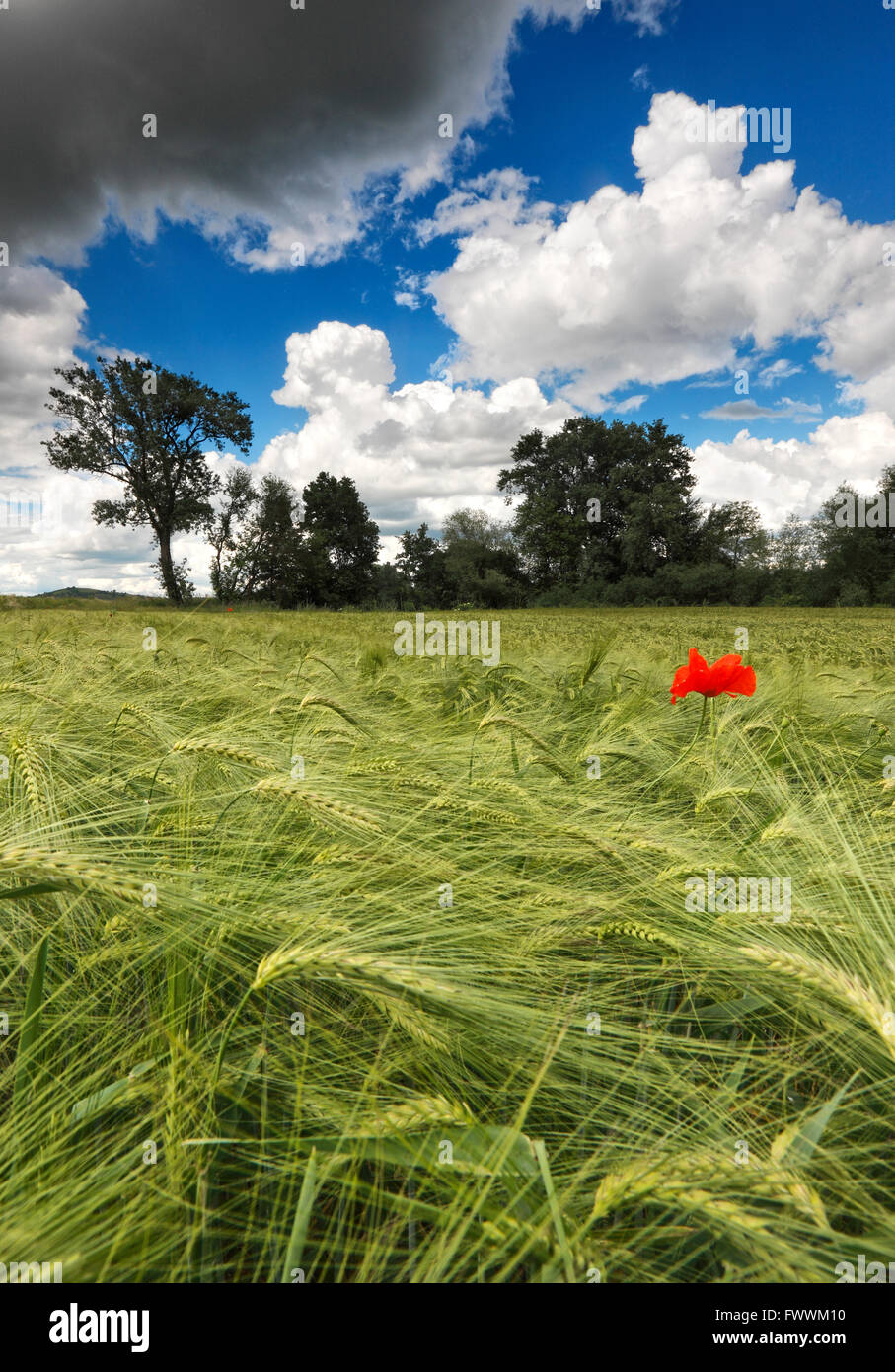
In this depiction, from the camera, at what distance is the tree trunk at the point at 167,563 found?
3262 centimetres

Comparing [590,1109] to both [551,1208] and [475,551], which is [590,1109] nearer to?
[551,1208]

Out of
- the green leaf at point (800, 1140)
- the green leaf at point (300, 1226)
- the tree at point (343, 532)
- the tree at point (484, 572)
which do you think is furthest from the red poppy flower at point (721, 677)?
the tree at point (343, 532)

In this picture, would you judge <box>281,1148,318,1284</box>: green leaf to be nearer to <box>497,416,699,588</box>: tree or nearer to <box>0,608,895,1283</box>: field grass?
<box>0,608,895,1283</box>: field grass

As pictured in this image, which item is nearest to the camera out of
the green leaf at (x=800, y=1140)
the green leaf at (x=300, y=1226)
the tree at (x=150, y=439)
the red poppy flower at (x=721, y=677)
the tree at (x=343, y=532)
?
the green leaf at (x=300, y=1226)

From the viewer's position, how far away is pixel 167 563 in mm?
32969

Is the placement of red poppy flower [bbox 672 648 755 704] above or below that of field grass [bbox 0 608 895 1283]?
above

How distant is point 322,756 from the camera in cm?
191

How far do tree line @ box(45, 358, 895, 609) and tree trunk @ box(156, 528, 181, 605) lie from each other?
89mm

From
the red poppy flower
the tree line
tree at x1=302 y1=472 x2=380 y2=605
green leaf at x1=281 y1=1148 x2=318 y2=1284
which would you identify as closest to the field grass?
green leaf at x1=281 y1=1148 x2=318 y2=1284

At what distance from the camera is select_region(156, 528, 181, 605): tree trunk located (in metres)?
32.6

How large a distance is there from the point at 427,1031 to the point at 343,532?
49.3m

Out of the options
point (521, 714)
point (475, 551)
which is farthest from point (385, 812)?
point (475, 551)

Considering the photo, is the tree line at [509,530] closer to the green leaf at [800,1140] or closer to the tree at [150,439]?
the tree at [150,439]

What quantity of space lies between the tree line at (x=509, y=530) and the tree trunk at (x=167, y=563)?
9cm
